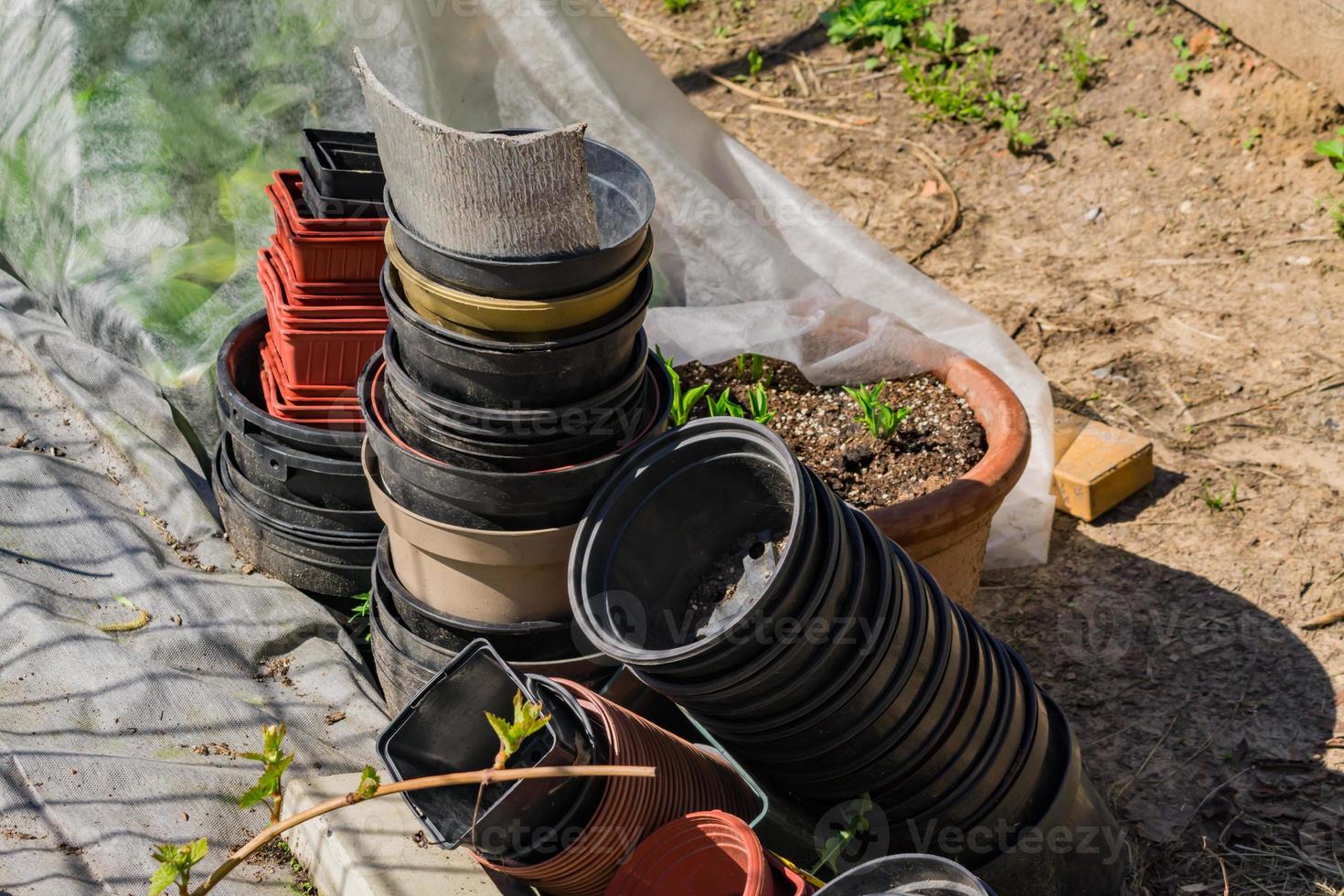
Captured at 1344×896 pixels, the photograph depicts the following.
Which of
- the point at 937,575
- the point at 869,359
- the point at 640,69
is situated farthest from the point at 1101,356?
the point at 640,69

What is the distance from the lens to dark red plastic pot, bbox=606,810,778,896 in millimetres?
2264

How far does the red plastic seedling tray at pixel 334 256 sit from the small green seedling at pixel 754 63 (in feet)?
11.8

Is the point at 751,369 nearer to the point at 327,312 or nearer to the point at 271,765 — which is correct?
the point at 327,312

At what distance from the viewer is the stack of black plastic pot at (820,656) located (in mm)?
2242

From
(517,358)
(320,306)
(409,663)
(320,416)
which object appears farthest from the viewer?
(320,416)

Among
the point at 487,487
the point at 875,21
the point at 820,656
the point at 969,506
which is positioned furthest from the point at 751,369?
the point at 875,21

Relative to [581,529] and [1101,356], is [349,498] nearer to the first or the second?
[581,529]

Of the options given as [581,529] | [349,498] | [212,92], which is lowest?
[349,498]

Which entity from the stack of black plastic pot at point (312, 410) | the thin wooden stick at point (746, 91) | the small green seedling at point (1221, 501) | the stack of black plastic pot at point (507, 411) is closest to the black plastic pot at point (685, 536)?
the stack of black plastic pot at point (507, 411)

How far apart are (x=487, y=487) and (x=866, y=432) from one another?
1420mm

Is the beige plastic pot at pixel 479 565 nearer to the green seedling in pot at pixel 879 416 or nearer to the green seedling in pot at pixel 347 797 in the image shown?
the green seedling in pot at pixel 347 797

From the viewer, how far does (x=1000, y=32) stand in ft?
20.1

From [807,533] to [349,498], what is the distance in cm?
162

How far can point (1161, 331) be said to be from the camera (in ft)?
15.3
